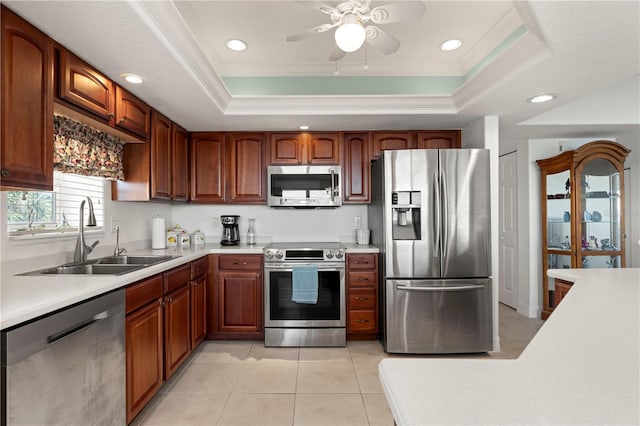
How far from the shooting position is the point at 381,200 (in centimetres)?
309

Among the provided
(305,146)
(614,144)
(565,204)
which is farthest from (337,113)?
(614,144)

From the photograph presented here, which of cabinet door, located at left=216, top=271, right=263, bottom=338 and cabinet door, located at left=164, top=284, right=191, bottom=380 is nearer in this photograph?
cabinet door, located at left=164, top=284, right=191, bottom=380

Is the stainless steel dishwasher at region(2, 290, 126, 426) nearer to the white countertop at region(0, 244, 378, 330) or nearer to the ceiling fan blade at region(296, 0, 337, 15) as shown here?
the white countertop at region(0, 244, 378, 330)

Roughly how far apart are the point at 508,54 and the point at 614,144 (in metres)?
2.50

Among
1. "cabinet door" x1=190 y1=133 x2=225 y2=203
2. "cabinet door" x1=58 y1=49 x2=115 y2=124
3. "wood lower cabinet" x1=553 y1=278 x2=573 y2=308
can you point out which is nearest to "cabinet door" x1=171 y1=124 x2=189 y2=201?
"cabinet door" x1=190 y1=133 x2=225 y2=203

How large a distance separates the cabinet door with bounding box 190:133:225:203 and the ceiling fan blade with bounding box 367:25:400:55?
6.94 feet

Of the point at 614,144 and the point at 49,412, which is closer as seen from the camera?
the point at 49,412

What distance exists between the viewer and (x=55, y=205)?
2.20 meters

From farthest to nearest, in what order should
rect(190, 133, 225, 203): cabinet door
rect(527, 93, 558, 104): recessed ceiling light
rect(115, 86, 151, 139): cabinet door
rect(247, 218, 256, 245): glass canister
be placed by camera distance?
rect(247, 218, 256, 245): glass canister, rect(190, 133, 225, 203): cabinet door, rect(527, 93, 558, 104): recessed ceiling light, rect(115, 86, 151, 139): cabinet door

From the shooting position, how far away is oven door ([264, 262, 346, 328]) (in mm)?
3141

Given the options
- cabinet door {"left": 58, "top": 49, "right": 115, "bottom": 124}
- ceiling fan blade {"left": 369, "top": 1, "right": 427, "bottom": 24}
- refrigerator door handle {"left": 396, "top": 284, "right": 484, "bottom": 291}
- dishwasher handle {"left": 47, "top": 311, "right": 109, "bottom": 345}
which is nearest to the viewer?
dishwasher handle {"left": 47, "top": 311, "right": 109, "bottom": 345}

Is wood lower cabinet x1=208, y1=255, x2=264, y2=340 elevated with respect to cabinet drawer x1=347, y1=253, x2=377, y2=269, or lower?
lower

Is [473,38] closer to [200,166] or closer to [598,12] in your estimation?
[598,12]

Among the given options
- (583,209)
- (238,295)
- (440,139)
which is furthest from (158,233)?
(583,209)
